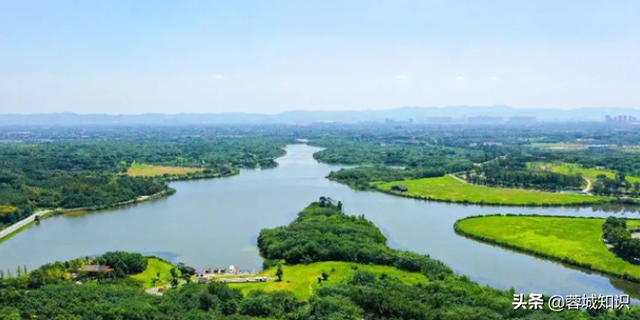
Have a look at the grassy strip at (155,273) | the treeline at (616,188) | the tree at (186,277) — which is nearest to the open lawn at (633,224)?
the treeline at (616,188)

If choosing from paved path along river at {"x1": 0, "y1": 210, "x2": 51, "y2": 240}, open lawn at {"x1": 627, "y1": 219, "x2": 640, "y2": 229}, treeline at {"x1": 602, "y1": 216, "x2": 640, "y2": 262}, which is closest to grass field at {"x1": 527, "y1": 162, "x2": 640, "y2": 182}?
open lawn at {"x1": 627, "y1": 219, "x2": 640, "y2": 229}

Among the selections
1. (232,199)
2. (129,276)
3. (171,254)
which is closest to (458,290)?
(129,276)

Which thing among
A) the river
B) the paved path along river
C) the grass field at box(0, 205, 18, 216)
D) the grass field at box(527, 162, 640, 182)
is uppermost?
the grass field at box(0, 205, 18, 216)

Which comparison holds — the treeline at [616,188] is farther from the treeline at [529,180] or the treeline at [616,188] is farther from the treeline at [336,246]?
the treeline at [336,246]

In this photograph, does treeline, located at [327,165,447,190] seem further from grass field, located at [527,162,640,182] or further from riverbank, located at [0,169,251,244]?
riverbank, located at [0,169,251,244]

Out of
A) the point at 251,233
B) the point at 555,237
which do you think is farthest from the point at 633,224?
the point at 251,233

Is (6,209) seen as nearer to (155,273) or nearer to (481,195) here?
(155,273)
